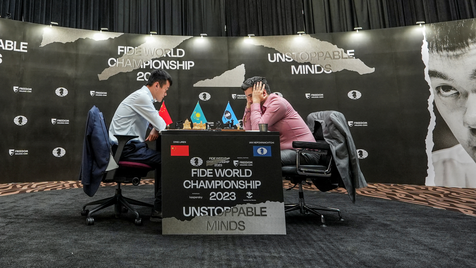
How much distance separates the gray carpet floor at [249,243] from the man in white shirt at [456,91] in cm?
287

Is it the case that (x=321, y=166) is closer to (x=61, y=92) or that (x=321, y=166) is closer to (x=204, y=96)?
(x=204, y=96)

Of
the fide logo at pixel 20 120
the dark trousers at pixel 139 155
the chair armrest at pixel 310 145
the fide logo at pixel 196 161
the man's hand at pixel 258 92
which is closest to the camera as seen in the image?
the fide logo at pixel 196 161

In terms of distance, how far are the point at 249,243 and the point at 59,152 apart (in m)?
4.76

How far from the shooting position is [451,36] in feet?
16.1

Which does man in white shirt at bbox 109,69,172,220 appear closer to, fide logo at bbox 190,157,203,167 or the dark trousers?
the dark trousers

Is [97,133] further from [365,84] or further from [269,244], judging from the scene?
[365,84]

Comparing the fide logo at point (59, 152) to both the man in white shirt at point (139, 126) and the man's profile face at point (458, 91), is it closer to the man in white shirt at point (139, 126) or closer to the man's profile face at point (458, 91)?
the man in white shirt at point (139, 126)

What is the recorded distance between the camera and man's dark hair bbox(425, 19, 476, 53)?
4.84 meters

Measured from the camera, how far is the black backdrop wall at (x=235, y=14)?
17.6 ft

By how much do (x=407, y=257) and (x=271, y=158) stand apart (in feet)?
3.07

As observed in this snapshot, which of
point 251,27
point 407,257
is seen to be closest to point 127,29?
point 251,27

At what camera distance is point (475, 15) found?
5.10m

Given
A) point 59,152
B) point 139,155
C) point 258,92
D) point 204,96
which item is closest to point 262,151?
point 258,92

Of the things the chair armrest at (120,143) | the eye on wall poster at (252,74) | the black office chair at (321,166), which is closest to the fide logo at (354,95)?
the eye on wall poster at (252,74)
